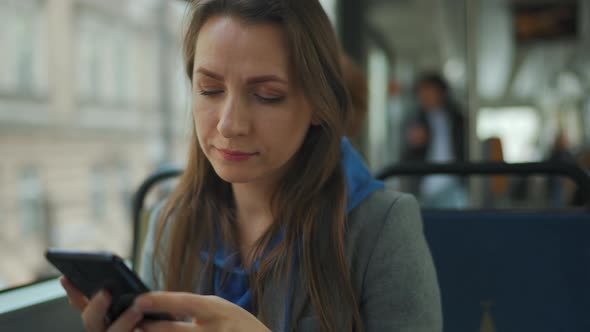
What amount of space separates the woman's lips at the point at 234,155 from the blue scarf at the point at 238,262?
0.20m

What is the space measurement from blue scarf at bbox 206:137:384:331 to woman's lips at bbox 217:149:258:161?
200mm

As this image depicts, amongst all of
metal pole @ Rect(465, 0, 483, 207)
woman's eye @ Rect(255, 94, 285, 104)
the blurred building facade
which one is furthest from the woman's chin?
metal pole @ Rect(465, 0, 483, 207)

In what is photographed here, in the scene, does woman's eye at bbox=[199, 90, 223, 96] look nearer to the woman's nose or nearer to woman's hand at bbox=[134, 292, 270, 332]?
the woman's nose

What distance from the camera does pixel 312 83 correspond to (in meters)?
0.95

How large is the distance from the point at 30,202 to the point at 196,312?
5.80 feet

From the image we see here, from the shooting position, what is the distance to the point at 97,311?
75cm

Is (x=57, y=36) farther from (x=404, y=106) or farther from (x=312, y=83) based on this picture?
(x=404, y=106)

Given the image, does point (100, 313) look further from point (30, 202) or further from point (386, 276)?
point (30, 202)

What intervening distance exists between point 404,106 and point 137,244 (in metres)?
6.60

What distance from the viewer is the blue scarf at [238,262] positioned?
3.41 feet

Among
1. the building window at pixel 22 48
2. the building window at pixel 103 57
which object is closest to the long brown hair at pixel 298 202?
the building window at pixel 22 48

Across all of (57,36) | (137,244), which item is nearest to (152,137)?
(57,36)

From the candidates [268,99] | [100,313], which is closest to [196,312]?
[100,313]

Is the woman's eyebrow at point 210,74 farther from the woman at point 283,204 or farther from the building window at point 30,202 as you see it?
the building window at point 30,202
